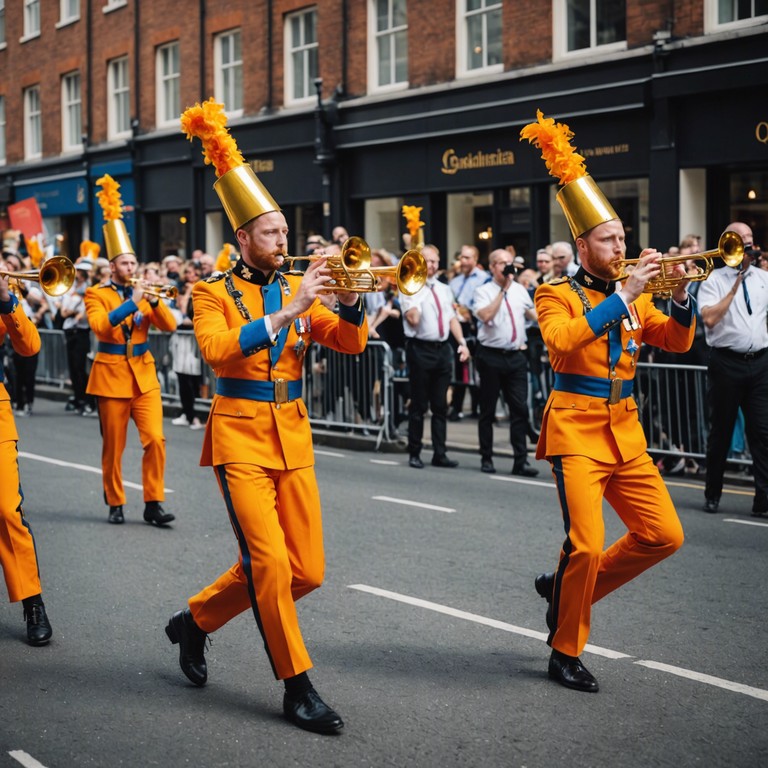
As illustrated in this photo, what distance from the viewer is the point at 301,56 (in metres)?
24.6

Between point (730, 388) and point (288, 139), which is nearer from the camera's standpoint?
point (730, 388)

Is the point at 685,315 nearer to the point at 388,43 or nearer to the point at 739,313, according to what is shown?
the point at 739,313

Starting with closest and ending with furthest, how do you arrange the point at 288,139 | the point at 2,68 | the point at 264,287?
the point at 264,287
the point at 288,139
the point at 2,68

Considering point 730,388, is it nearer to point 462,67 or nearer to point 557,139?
point 557,139

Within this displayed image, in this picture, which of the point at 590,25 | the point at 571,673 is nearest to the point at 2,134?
the point at 590,25

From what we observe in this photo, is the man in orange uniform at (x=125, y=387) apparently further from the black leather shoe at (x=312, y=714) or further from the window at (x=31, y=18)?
the window at (x=31, y=18)

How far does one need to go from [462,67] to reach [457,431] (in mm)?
7514

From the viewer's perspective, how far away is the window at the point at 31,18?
35406 millimetres

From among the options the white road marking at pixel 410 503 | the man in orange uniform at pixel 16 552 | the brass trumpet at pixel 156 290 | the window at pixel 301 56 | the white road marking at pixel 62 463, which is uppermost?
the window at pixel 301 56

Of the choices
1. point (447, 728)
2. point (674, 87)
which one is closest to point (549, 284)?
point (447, 728)

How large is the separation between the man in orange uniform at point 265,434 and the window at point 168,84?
79.7 ft

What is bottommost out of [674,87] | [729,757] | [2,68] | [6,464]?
[729,757]

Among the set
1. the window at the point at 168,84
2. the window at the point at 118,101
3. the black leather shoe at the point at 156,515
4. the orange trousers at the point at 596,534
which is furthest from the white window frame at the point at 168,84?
the orange trousers at the point at 596,534

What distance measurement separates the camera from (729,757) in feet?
15.5
